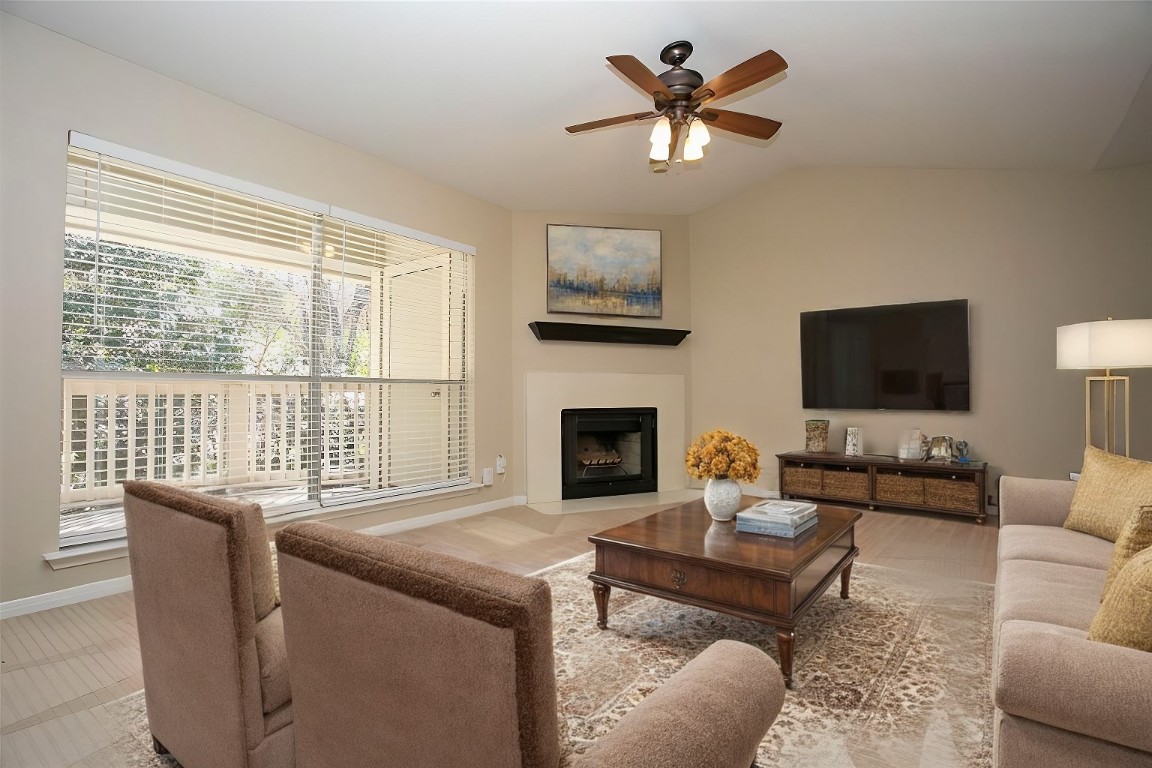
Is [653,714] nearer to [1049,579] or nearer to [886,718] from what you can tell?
[886,718]

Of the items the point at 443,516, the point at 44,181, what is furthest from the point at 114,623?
the point at 443,516

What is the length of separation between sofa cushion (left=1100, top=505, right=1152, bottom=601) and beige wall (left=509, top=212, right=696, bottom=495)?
4300mm

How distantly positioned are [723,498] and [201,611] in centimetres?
204

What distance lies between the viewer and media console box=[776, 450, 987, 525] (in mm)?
4602

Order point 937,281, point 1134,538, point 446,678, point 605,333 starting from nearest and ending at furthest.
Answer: point 446,678
point 1134,538
point 937,281
point 605,333

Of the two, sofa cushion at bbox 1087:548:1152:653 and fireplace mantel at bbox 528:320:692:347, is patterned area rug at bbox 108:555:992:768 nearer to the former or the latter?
sofa cushion at bbox 1087:548:1152:653

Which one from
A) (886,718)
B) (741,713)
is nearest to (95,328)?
(741,713)

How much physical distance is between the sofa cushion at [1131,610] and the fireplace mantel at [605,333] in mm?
4514

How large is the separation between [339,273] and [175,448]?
152cm

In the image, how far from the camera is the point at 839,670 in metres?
2.17

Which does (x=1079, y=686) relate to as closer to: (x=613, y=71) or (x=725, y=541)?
(x=725, y=541)

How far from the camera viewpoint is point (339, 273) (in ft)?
13.5

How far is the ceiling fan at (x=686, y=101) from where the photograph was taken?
2801mm

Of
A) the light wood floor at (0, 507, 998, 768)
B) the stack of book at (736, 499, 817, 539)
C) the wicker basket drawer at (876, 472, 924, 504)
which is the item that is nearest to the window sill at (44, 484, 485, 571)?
the light wood floor at (0, 507, 998, 768)
